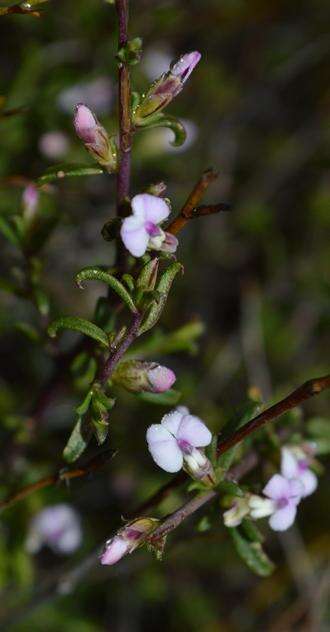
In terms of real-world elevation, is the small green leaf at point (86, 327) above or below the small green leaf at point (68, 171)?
below

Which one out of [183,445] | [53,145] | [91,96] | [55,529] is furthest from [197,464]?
[91,96]

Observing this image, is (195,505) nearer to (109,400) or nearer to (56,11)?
(109,400)

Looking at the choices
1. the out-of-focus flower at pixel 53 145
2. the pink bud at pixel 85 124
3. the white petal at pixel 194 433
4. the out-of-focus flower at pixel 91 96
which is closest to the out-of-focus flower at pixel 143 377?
the white petal at pixel 194 433

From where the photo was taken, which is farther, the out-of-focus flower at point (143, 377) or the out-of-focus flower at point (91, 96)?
the out-of-focus flower at point (91, 96)

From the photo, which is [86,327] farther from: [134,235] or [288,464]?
[288,464]

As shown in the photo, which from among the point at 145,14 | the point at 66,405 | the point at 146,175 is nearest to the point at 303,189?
the point at 146,175

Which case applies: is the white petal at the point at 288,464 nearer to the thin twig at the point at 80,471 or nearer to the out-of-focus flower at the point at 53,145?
the thin twig at the point at 80,471

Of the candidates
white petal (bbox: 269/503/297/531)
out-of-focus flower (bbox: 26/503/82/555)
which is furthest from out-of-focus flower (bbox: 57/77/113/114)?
white petal (bbox: 269/503/297/531)
